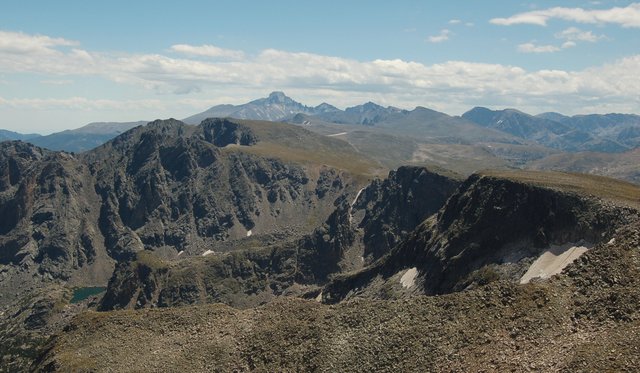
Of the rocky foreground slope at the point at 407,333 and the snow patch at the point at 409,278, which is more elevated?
the rocky foreground slope at the point at 407,333

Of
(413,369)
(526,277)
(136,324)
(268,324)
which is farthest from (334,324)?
(526,277)

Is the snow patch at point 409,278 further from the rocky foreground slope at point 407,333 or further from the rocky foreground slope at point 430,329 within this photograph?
the rocky foreground slope at point 407,333

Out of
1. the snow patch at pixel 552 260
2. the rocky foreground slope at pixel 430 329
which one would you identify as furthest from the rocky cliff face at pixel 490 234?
the snow patch at pixel 552 260

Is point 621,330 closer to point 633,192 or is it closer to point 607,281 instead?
point 607,281

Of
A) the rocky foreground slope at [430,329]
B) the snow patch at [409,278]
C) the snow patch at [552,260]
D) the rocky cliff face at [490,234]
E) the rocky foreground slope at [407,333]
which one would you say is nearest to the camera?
the rocky foreground slope at [407,333]

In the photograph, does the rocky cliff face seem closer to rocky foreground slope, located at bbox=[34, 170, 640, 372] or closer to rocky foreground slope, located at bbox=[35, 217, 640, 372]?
rocky foreground slope, located at bbox=[34, 170, 640, 372]

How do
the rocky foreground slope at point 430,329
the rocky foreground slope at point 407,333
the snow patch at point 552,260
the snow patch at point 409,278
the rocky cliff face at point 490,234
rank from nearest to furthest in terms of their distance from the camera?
the rocky foreground slope at point 407,333 < the rocky foreground slope at point 430,329 < the snow patch at point 552,260 < the rocky cliff face at point 490,234 < the snow patch at point 409,278

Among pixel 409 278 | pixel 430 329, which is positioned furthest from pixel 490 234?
→ pixel 430 329

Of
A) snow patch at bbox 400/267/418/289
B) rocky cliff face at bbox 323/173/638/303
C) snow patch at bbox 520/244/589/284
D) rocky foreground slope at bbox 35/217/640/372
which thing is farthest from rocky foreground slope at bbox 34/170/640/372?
snow patch at bbox 400/267/418/289
